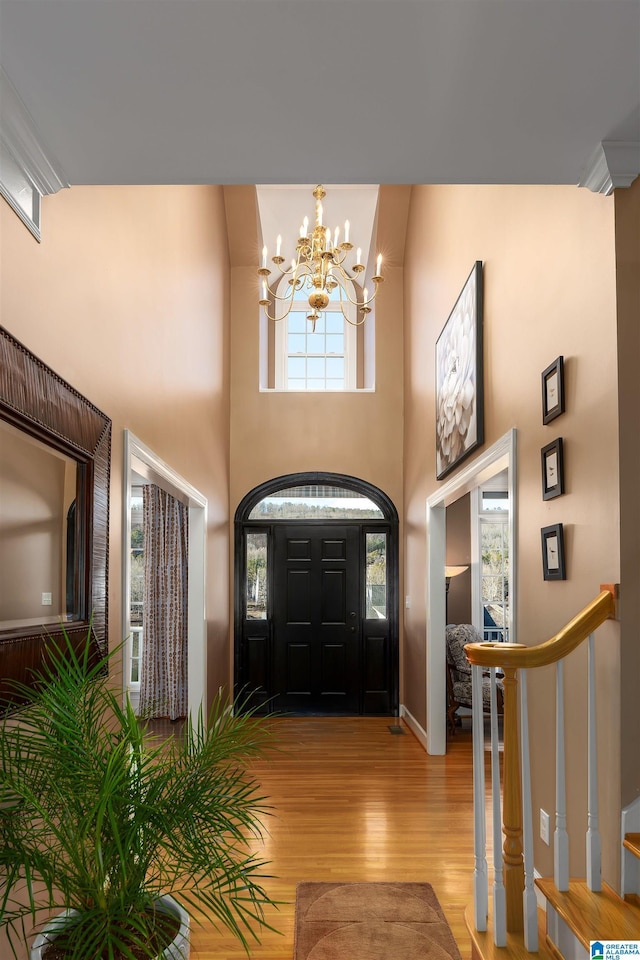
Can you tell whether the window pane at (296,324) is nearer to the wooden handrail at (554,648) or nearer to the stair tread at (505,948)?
the wooden handrail at (554,648)

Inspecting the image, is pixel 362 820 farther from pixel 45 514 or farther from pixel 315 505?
pixel 315 505

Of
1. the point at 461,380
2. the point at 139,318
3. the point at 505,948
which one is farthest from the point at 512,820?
the point at 461,380

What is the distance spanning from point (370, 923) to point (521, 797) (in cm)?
120

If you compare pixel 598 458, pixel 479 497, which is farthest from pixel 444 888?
pixel 479 497

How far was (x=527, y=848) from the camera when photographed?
241cm

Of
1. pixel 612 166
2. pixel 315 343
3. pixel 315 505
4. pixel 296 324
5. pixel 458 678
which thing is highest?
pixel 296 324

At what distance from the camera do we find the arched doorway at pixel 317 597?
317 inches

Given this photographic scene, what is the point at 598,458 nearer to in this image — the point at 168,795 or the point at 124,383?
the point at 168,795

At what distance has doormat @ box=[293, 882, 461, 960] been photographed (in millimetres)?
3002

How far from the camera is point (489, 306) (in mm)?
4480

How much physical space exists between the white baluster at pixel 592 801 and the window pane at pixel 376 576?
5.65 m

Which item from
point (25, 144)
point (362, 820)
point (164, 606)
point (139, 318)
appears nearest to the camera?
point (25, 144)

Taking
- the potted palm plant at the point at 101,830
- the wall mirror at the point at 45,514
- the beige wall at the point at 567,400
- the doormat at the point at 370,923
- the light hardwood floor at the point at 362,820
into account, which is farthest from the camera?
the light hardwood floor at the point at 362,820

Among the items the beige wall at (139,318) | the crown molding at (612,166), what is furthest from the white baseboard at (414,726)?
the crown molding at (612,166)
